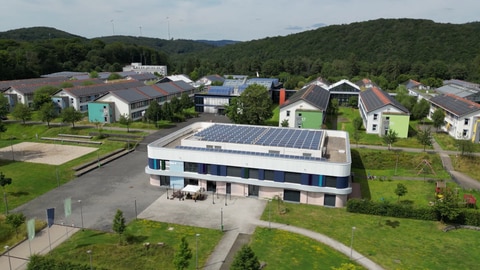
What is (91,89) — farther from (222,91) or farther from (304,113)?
(304,113)

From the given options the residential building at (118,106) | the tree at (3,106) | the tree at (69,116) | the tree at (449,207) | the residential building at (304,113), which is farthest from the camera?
the residential building at (118,106)

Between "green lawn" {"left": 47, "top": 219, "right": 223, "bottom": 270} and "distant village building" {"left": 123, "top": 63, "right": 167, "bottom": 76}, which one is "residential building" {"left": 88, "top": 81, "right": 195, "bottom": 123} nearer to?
"green lawn" {"left": 47, "top": 219, "right": 223, "bottom": 270}

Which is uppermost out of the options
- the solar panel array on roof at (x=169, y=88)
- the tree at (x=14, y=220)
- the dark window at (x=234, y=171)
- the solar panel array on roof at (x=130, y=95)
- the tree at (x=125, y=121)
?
the solar panel array on roof at (x=169, y=88)

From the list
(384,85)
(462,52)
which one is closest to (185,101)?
(384,85)

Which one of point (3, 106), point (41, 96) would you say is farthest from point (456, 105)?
point (3, 106)

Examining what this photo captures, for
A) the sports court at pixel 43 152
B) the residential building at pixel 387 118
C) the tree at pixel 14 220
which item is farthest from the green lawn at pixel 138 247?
the residential building at pixel 387 118

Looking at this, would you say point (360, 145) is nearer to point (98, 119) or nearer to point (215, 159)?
point (215, 159)

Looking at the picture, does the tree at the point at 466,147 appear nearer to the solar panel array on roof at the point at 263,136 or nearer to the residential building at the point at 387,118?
the residential building at the point at 387,118
